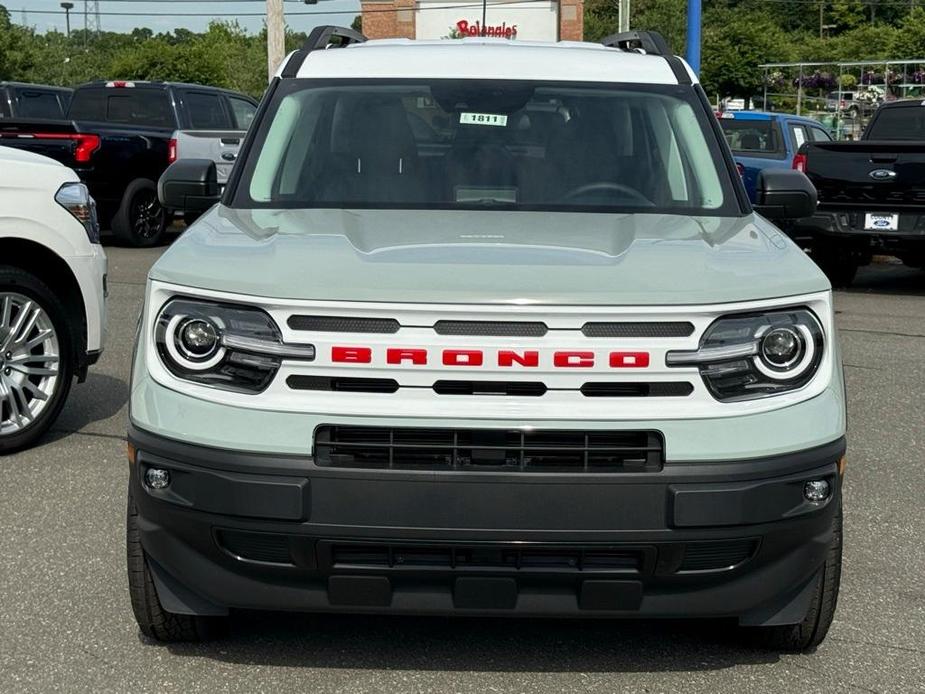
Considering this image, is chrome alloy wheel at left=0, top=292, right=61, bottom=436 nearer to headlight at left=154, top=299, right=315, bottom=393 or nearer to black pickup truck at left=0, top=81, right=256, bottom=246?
headlight at left=154, top=299, right=315, bottom=393

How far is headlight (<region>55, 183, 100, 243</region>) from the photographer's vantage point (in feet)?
22.3

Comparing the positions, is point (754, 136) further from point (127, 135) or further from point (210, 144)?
point (127, 135)

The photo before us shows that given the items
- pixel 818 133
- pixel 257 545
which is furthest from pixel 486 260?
pixel 818 133

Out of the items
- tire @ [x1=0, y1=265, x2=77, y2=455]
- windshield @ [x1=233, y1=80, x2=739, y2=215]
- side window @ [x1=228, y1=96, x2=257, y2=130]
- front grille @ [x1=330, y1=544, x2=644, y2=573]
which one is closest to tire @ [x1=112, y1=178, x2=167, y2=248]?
side window @ [x1=228, y1=96, x2=257, y2=130]

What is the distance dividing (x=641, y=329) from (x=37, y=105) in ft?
62.3

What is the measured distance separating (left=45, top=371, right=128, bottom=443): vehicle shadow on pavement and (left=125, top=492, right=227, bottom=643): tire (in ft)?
10.3

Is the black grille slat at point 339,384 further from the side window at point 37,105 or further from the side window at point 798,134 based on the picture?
the side window at point 37,105

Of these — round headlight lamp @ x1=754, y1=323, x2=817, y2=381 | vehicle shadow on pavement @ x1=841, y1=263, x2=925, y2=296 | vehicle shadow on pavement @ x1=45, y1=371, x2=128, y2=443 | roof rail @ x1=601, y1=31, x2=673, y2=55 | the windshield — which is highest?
roof rail @ x1=601, y1=31, x2=673, y2=55

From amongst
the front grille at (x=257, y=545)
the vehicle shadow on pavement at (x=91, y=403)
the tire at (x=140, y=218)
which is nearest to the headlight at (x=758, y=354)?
the front grille at (x=257, y=545)

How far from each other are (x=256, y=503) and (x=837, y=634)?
6.28ft

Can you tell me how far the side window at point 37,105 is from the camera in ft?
67.4

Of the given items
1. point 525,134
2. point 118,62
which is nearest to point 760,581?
point 525,134

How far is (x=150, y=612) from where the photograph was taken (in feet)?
13.1

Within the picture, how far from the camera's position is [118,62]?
69375 millimetres
